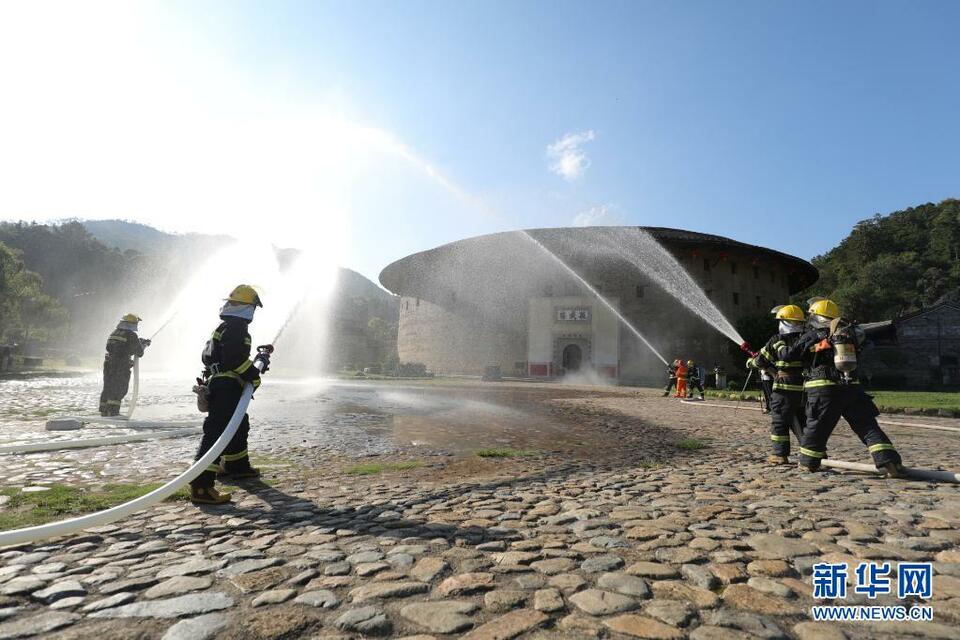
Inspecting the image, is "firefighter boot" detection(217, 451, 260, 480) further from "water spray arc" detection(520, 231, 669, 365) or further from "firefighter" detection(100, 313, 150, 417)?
"water spray arc" detection(520, 231, 669, 365)

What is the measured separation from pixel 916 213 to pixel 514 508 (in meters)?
77.1

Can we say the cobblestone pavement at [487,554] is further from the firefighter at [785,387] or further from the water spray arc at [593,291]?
the water spray arc at [593,291]

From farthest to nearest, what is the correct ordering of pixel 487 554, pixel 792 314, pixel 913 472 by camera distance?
pixel 792 314, pixel 913 472, pixel 487 554

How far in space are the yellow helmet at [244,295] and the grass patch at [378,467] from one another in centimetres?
184

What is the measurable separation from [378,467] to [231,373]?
1.67 meters

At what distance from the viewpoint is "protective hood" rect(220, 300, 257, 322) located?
4497 mm

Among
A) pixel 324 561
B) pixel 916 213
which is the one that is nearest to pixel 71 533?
pixel 324 561

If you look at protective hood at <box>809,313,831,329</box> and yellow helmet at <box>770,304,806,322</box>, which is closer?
protective hood at <box>809,313,831,329</box>

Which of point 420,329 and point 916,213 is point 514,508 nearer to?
point 420,329

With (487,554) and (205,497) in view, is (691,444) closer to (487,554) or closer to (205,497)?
(487,554)

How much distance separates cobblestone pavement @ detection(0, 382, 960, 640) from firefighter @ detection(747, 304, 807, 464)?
38 centimetres

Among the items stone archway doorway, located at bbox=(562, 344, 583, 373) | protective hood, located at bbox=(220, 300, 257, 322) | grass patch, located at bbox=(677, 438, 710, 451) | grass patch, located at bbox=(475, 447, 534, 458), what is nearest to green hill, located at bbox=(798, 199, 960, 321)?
stone archway doorway, located at bbox=(562, 344, 583, 373)

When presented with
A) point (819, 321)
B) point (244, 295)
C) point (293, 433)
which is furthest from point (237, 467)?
point (819, 321)

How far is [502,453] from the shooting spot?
5785 mm
